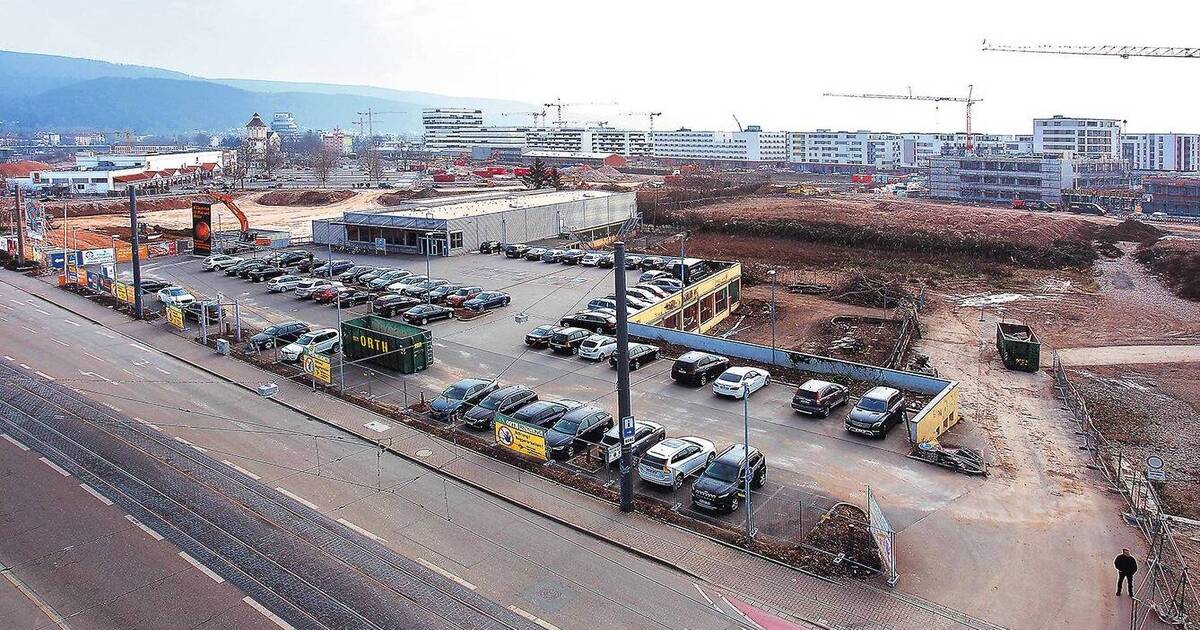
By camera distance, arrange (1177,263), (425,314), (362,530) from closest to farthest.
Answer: (362,530), (425,314), (1177,263)

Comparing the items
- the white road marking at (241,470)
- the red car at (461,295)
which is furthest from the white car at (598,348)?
the white road marking at (241,470)

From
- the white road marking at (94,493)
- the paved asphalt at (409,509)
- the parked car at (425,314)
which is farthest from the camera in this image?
the parked car at (425,314)

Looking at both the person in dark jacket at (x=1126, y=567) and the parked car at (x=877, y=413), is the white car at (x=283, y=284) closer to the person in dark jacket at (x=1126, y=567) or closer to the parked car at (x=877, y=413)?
the parked car at (x=877, y=413)

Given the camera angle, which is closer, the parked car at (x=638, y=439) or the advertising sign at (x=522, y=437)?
the parked car at (x=638, y=439)

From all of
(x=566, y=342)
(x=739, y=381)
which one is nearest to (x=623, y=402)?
(x=739, y=381)

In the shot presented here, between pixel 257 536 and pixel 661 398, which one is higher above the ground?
pixel 661 398

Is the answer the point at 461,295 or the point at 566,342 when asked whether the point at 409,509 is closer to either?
the point at 566,342

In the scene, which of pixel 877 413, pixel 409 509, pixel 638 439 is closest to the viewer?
pixel 409 509

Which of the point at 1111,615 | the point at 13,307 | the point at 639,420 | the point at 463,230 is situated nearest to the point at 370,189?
the point at 463,230
